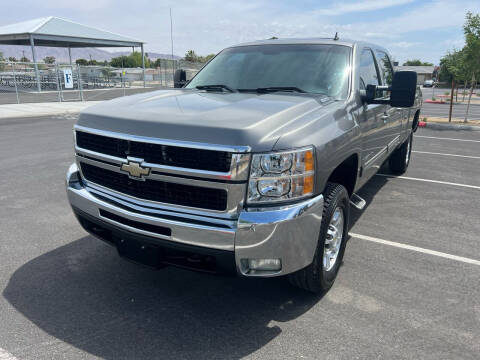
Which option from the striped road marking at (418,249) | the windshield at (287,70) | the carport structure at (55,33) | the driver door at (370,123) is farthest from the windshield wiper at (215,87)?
the carport structure at (55,33)

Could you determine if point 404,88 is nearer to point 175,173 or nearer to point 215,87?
point 215,87

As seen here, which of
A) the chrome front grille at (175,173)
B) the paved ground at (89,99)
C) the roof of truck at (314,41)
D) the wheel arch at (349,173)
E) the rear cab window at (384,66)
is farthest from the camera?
the paved ground at (89,99)

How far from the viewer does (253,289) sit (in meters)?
3.32

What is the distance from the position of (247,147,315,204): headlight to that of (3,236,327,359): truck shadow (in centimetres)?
96

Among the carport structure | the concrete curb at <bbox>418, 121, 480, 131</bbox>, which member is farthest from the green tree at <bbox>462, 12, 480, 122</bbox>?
the carport structure

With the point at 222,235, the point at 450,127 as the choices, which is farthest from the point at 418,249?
the point at 450,127

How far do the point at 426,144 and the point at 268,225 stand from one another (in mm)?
9568

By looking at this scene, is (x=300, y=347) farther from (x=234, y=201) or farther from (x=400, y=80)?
(x=400, y=80)

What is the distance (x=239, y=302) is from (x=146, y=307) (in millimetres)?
699

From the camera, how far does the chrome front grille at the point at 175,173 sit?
7.98 ft

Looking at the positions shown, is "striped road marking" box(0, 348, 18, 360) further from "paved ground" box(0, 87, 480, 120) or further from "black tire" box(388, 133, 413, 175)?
"paved ground" box(0, 87, 480, 120)

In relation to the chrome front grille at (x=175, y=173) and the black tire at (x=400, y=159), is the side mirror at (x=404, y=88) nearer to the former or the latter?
the chrome front grille at (x=175, y=173)

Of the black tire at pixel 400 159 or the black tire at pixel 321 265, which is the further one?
the black tire at pixel 400 159

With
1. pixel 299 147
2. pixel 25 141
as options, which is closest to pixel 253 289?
pixel 299 147
